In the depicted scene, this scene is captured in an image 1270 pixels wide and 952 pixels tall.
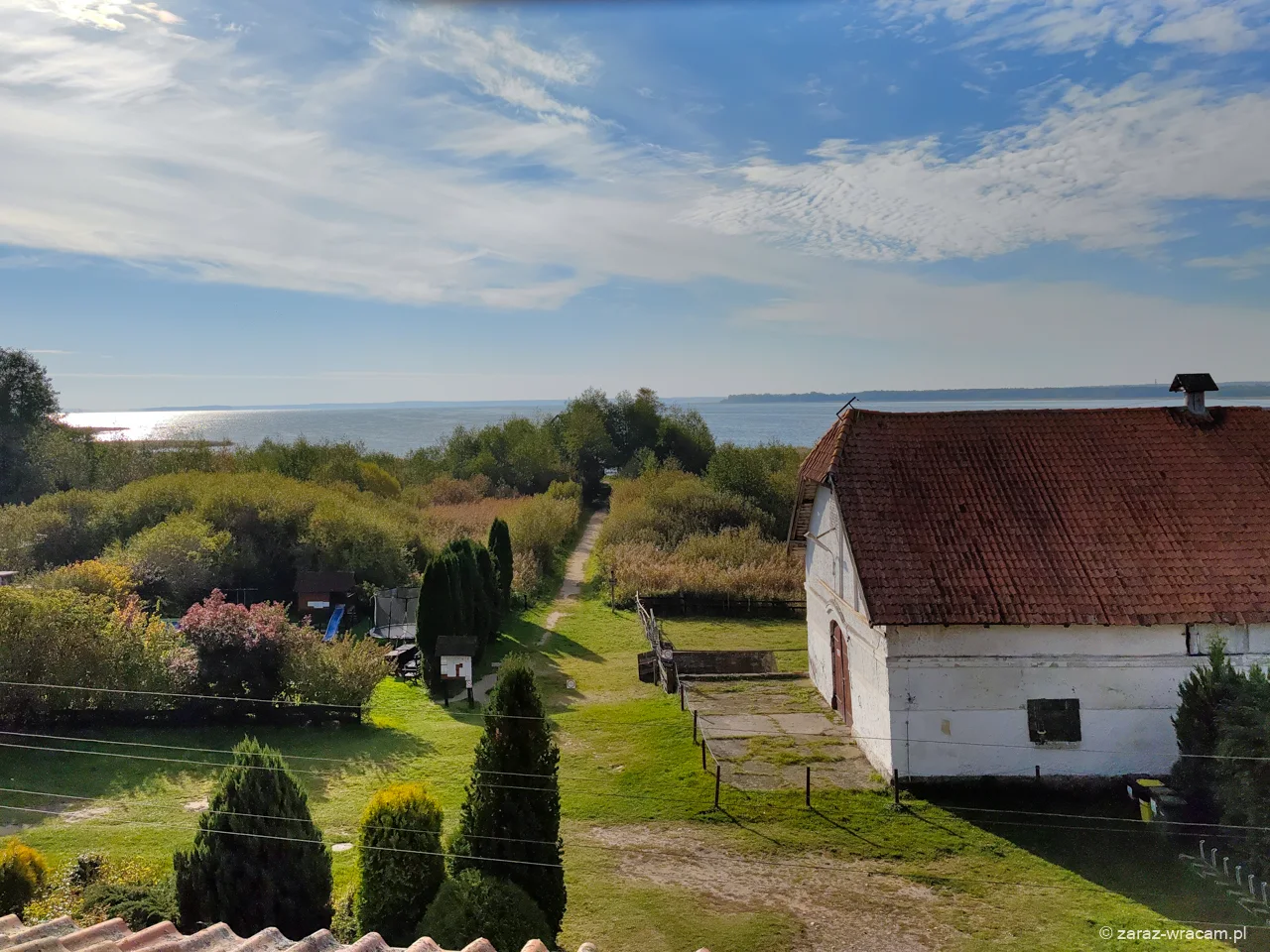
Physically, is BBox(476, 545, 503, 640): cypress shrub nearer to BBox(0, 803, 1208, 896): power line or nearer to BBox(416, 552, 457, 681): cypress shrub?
BBox(416, 552, 457, 681): cypress shrub

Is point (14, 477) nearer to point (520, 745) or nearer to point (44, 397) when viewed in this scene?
point (44, 397)

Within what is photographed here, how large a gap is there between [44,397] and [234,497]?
24.1 m

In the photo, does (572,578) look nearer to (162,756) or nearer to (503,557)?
(503,557)

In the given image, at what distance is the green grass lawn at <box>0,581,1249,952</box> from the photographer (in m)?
10.6

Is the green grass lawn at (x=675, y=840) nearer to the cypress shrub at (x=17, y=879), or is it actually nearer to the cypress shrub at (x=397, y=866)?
the cypress shrub at (x=17, y=879)

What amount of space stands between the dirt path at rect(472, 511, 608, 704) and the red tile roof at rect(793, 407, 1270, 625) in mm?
9105

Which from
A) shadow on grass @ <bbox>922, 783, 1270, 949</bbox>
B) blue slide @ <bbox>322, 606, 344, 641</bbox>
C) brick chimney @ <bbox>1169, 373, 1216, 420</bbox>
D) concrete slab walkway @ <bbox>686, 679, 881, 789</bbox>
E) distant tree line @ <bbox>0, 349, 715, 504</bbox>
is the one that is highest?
distant tree line @ <bbox>0, 349, 715, 504</bbox>

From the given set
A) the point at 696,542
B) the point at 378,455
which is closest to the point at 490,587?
the point at 696,542

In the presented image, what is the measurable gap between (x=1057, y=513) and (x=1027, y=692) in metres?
3.73

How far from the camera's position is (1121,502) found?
16.0 meters

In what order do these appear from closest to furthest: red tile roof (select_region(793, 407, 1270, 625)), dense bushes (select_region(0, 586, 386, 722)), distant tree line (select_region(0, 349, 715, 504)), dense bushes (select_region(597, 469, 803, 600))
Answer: red tile roof (select_region(793, 407, 1270, 625)) → dense bushes (select_region(0, 586, 386, 722)) → dense bushes (select_region(597, 469, 803, 600)) → distant tree line (select_region(0, 349, 715, 504))

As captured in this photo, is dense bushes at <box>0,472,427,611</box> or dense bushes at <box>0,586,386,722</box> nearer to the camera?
dense bushes at <box>0,586,386,722</box>

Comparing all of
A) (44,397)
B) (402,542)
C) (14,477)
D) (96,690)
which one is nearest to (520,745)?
(96,690)

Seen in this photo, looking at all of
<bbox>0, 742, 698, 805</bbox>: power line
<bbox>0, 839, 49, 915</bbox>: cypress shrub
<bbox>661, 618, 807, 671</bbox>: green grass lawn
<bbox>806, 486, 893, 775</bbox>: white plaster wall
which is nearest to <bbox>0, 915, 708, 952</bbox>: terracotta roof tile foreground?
<bbox>0, 839, 49, 915</bbox>: cypress shrub
